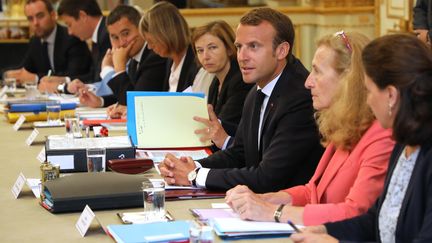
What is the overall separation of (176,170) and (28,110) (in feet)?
7.23

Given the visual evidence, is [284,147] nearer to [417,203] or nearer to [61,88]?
[417,203]

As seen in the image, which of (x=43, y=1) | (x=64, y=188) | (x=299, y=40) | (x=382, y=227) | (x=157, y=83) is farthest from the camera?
(x=299, y=40)

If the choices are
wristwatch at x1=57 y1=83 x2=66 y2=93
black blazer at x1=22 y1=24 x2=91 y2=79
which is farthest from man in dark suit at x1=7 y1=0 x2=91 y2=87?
wristwatch at x1=57 y1=83 x2=66 y2=93

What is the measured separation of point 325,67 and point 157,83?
2.97 m

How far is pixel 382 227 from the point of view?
2.41 metres

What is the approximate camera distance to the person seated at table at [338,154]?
2.64m

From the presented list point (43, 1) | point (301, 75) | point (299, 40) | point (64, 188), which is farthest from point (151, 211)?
point (299, 40)

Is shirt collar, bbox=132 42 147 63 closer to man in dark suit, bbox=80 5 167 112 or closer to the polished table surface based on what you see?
man in dark suit, bbox=80 5 167 112

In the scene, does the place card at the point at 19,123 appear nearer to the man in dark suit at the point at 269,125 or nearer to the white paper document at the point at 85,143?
the white paper document at the point at 85,143

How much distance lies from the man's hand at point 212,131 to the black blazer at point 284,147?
2.28 feet

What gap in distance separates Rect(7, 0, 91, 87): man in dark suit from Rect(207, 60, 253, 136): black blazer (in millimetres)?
3290

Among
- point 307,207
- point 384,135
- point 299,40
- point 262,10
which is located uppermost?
point 262,10

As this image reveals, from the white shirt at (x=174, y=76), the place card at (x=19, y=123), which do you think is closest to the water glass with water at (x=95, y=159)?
the place card at (x=19, y=123)

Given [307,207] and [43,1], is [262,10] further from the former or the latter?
[43,1]
